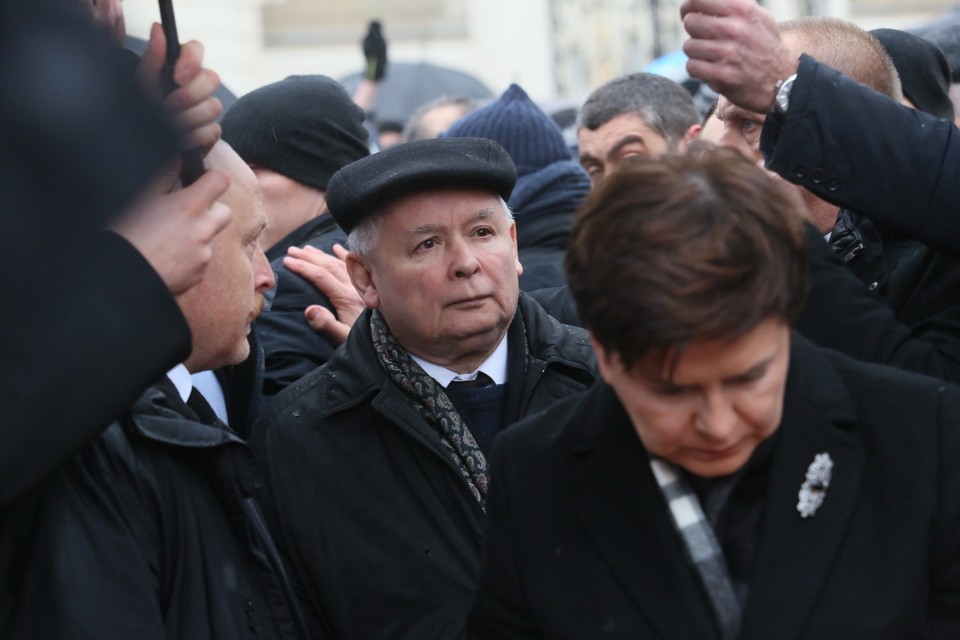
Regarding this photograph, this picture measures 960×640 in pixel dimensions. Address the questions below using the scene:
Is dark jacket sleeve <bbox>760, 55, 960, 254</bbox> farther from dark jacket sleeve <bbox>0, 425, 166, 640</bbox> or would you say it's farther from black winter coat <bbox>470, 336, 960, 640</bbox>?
dark jacket sleeve <bbox>0, 425, 166, 640</bbox>

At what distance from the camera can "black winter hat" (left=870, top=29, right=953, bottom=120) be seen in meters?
3.41

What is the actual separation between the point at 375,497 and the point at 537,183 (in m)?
1.96

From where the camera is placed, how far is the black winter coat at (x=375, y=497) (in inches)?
114

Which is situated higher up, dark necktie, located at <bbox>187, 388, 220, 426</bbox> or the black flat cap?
the black flat cap

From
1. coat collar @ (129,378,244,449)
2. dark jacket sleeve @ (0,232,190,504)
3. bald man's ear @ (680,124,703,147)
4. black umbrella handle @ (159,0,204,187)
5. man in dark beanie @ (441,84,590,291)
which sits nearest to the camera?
dark jacket sleeve @ (0,232,190,504)

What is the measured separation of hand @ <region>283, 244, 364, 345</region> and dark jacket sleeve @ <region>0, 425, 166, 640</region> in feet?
4.51

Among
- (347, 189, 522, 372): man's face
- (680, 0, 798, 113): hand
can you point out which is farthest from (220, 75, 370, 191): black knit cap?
(680, 0, 798, 113): hand

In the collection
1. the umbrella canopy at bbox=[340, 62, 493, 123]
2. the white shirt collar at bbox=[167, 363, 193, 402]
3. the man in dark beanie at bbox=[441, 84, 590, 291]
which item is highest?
the white shirt collar at bbox=[167, 363, 193, 402]

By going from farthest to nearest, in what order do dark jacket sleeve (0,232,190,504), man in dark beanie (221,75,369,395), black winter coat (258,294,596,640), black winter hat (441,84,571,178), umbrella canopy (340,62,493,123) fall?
umbrella canopy (340,62,493,123) → black winter hat (441,84,571,178) → man in dark beanie (221,75,369,395) → black winter coat (258,294,596,640) → dark jacket sleeve (0,232,190,504)

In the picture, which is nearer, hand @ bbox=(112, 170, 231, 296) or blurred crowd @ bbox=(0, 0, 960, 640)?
blurred crowd @ bbox=(0, 0, 960, 640)

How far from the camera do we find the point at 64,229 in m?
1.75

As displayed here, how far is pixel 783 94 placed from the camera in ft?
7.69

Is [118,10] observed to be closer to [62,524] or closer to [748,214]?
[62,524]

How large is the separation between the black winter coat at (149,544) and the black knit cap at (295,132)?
1.78 meters
